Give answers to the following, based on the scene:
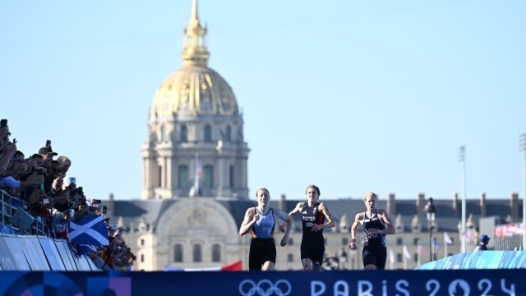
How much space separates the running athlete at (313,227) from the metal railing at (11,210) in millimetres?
2952

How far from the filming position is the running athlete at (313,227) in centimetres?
2153

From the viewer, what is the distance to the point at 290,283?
14922 millimetres

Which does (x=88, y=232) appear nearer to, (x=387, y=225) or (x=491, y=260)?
(x=491, y=260)

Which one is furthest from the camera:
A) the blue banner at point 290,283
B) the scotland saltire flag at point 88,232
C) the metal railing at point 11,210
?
the scotland saltire flag at point 88,232

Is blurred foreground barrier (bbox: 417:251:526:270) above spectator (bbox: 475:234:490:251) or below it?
below

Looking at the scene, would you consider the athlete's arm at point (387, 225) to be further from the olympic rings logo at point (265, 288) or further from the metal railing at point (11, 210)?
the olympic rings logo at point (265, 288)

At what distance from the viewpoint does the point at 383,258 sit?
21797 mm

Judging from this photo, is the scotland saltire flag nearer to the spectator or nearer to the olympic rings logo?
the spectator

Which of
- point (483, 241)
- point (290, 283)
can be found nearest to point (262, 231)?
point (290, 283)

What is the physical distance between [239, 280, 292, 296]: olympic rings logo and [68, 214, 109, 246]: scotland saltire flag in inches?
438

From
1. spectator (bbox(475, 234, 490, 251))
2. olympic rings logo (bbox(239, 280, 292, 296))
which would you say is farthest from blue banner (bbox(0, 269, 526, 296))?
spectator (bbox(475, 234, 490, 251))

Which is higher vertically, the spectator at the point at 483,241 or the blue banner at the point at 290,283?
the spectator at the point at 483,241

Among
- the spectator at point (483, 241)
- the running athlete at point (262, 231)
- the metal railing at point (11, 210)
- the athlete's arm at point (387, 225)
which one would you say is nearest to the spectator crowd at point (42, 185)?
the metal railing at point (11, 210)

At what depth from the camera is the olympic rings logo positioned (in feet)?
48.5
